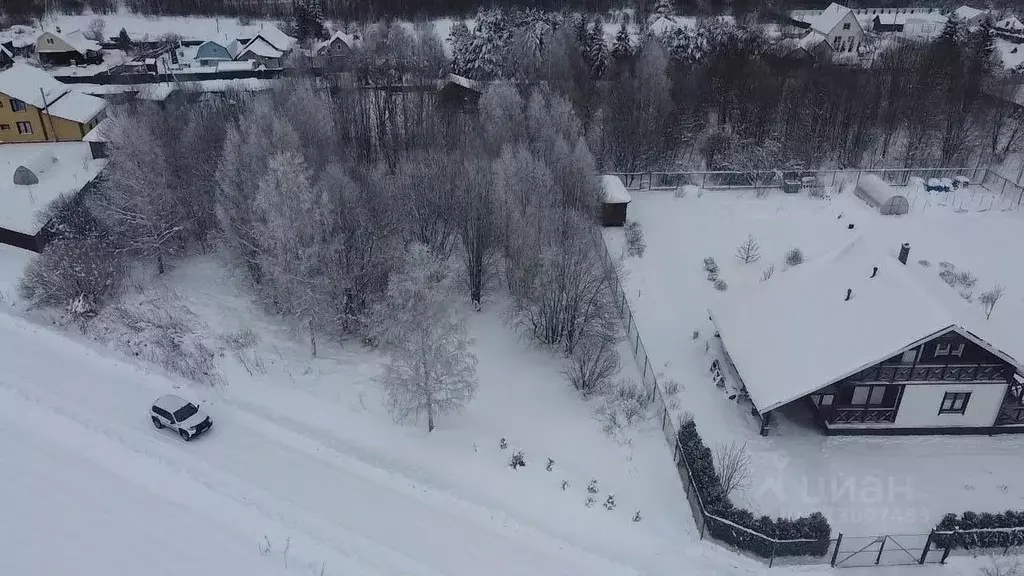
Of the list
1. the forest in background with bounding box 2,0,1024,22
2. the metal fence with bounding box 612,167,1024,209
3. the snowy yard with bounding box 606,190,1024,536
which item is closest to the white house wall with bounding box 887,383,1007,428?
the snowy yard with bounding box 606,190,1024,536

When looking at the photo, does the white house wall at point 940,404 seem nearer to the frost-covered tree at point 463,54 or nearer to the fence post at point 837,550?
the fence post at point 837,550

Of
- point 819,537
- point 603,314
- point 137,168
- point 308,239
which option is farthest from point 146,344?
point 819,537

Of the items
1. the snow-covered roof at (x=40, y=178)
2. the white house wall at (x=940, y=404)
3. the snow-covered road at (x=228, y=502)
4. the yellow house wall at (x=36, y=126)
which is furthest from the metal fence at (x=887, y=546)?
the yellow house wall at (x=36, y=126)

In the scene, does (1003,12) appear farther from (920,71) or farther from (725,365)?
(725,365)

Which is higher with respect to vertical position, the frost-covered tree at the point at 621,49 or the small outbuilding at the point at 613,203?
the frost-covered tree at the point at 621,49

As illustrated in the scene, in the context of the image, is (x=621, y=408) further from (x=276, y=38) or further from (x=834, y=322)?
(x=276, y=38)

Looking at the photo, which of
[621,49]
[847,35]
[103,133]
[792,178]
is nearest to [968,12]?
[847,35]
